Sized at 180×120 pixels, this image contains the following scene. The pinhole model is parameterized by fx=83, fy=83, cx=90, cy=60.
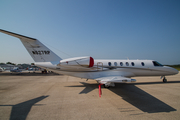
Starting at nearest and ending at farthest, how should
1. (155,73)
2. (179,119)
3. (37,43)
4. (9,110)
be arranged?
(179,119), (9,110), (37,43), (155,73)

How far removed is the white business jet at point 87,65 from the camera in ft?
21.8

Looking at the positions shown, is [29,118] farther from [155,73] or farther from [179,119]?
[155,73]

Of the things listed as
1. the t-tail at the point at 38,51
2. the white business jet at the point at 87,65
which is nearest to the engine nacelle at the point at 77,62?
the white business jet at the point at 87,65

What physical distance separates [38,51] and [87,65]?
15.2 feet

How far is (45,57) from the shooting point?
7.62m

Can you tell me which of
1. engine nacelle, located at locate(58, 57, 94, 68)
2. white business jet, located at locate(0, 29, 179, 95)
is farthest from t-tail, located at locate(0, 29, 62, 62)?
engine nacelle, located at locate(58, 57, 94, 68)

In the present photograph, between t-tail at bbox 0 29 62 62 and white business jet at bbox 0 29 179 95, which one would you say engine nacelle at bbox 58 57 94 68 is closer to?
white business jet at bbox 0 29 179 95

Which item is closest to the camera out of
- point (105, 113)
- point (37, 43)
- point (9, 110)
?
point (105, 113)

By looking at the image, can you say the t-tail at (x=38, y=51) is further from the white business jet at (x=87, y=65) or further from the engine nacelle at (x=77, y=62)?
the engine nacelle at (x=77, y=62)

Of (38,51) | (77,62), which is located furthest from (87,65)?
(38,51)

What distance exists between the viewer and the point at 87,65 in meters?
6.68

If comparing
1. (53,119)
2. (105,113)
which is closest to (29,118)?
(53,119)

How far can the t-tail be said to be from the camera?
7.18 metres

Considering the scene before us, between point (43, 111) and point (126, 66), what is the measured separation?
25.0 ft
